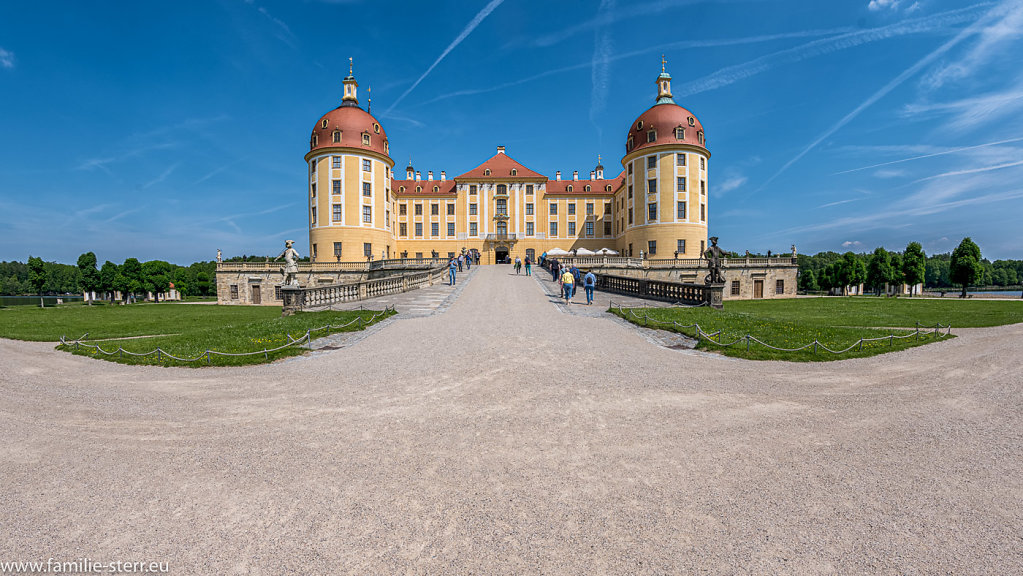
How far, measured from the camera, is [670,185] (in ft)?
155

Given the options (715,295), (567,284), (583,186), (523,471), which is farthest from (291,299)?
(583,186)

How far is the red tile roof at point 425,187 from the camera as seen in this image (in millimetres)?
58875

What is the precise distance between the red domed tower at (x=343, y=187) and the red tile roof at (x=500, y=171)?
13324 mm

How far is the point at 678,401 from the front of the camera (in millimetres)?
6727

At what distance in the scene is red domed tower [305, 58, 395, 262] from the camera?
48.5m

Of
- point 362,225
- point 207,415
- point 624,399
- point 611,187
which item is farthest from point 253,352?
point 611,187

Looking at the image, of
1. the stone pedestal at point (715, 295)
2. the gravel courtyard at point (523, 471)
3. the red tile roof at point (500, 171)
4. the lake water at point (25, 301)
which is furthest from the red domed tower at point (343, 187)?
the lake water at point (25, 301)

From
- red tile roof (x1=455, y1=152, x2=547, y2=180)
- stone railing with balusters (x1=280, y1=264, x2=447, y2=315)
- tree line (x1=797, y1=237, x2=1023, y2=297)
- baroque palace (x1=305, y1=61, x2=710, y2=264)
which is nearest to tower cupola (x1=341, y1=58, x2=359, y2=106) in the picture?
baroque palace (x1=305, y1=61, x2=710, y2=264)

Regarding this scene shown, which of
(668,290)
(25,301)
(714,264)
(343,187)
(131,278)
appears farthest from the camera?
(25,301)

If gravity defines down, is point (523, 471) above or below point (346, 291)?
below

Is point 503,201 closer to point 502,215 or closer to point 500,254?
point 502,215

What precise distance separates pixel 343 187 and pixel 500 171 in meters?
21.5

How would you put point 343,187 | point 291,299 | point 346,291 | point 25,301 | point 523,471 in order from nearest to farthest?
point 523,471 → point 291,299 → point 346,291 → point 343,187 → point 25,301

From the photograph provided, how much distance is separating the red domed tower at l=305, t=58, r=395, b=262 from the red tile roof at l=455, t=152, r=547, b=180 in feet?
43.7
